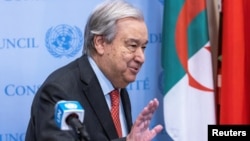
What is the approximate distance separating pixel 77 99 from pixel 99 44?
0.25 meters

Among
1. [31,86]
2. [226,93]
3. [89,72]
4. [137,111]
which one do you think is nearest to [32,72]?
[31,86]

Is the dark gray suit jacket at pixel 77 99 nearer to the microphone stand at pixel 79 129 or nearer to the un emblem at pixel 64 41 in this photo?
the microphone stand at pixel 79 129

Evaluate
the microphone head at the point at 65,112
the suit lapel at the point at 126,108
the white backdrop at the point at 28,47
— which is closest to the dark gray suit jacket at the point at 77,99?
the suit lapel at the point at 126,108

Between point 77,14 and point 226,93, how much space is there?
0.83 m

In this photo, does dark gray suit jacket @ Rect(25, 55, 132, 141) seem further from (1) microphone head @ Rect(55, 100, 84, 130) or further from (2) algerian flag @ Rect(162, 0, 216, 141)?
(2) algerian flag @ Rect(162, 0, 216, 141)

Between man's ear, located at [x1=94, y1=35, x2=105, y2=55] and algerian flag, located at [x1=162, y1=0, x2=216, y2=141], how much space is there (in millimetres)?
648

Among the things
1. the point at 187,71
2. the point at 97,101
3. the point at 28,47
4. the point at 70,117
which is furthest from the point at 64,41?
the point at 70,117

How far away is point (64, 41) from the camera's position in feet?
8.02

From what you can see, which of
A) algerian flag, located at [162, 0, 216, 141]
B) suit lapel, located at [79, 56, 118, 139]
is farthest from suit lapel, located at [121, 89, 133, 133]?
algerian flag, located at [162, 0, 216, 141]

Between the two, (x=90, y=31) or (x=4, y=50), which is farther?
(x=4, y=50)

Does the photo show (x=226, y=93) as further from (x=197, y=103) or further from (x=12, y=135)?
(x=12, y=135)

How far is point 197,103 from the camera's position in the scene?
239 centimetres

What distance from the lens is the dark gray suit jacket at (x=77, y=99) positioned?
1554 millimetres

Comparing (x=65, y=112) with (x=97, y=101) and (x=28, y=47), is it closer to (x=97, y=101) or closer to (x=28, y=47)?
(x=97, y=101)
